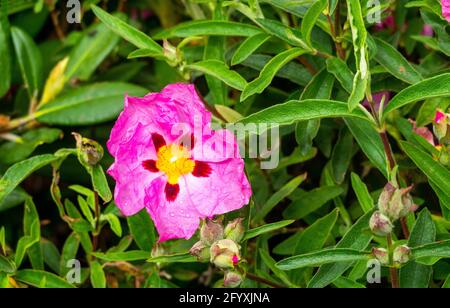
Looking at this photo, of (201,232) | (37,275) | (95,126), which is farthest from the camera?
(95,126)

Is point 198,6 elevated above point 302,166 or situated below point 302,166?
above

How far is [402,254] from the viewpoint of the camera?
1292mm

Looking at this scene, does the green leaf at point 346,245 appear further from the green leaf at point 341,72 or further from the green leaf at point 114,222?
the green leaf at point 114,222

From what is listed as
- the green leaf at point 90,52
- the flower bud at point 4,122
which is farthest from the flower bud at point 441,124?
the flower bud at point 4,122

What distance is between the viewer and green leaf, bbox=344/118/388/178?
4.88ft

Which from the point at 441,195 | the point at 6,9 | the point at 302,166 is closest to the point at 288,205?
the point at 302,166

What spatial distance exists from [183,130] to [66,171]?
674 millimetres

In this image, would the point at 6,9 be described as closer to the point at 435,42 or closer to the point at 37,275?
the point at 37,275

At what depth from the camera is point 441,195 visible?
140 centimetres

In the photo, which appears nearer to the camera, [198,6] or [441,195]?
[441,195]

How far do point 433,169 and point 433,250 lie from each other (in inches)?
5.7

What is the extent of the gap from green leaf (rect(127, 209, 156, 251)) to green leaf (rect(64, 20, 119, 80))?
537mm

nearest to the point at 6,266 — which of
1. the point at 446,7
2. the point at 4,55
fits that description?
the point at 4,55

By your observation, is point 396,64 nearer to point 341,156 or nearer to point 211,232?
point 341,156
